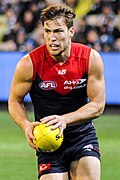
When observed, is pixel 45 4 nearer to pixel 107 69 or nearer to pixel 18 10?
pixel 18 10

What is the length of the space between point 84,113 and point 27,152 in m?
5.52

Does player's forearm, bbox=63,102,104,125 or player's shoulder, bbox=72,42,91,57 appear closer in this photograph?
player's forearm, bbox=63,102,104,125

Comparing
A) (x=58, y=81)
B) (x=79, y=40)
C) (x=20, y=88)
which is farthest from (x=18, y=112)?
(x=79, y=40)

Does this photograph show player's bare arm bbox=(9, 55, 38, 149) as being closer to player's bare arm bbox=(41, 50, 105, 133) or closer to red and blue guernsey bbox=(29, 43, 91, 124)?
red and blue guernsey bbox=(29, 43, 91, 124)

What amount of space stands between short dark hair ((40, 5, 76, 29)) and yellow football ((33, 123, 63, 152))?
41.8 inches

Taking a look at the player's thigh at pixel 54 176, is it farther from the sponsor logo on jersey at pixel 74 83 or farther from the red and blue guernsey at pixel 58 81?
the sponsor logo on jersey at pixel 74 83

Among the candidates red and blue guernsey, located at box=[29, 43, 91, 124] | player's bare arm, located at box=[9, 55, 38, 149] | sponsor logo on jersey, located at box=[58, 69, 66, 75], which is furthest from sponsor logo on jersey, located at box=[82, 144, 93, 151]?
sponsor logo on jersey, located at box=[58, 69, 66, 75]

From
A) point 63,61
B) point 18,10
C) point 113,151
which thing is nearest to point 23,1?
point 18,10

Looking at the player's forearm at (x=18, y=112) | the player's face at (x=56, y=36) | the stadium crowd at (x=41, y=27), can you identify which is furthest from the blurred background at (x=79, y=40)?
the player's face at (x=56, y=36)

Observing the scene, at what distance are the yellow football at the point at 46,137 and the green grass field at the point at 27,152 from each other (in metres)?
3.41

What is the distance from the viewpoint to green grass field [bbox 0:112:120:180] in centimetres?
986

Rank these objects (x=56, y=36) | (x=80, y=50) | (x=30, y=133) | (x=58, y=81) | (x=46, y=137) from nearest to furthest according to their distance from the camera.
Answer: (x=46, y=137), (x=30, y=133), (x=56, y=36), (x=58, y=81), (x=80, y=50)

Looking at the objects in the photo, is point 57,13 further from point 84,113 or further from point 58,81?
point 84,113

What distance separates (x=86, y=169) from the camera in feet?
21.4
